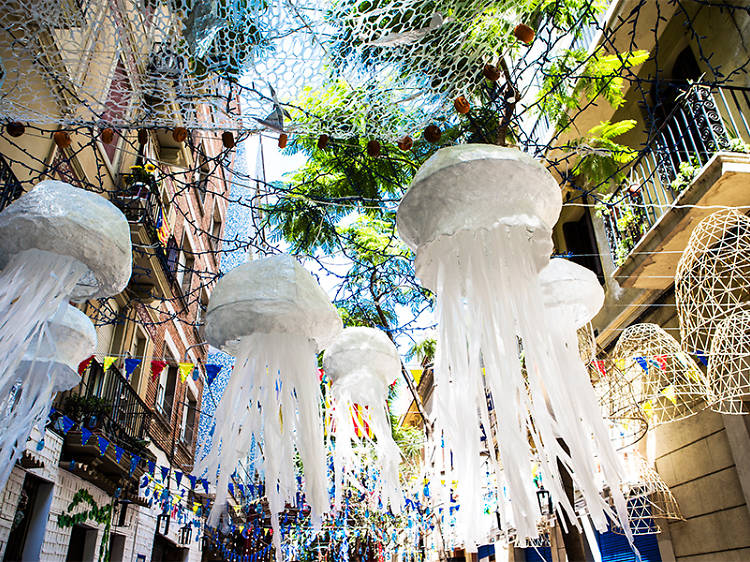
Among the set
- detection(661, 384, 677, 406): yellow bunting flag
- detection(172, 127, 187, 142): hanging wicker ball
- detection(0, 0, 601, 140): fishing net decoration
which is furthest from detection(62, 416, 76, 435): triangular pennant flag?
detection(661, 384, 677, 406): yellow bunting flag

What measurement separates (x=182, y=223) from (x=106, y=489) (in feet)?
29.4

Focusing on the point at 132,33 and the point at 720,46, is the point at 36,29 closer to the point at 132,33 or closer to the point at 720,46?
the point at 132,33

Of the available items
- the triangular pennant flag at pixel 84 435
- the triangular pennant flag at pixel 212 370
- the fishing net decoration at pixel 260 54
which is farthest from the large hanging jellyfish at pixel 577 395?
the triangular pennant flag at pixel 84 435

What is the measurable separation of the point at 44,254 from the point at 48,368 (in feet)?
2.39

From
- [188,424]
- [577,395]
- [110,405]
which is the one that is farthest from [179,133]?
[188,424]

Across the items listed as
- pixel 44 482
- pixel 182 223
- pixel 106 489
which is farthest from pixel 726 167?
pixel 182 223

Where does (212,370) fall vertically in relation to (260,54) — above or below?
above

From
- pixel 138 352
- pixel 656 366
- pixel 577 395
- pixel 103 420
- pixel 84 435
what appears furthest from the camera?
pixel 138 352

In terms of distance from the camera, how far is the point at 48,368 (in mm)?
2422

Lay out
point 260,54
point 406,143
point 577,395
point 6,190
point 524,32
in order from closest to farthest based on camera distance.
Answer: point 577,395, point 524,32, point 260,54, point 406,143, point 6,190

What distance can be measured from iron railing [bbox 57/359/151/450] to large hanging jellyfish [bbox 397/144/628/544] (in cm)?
796

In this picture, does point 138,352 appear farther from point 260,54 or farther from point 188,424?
point 260,54

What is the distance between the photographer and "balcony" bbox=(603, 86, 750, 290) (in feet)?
20.2

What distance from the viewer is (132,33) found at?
247 centimetres
